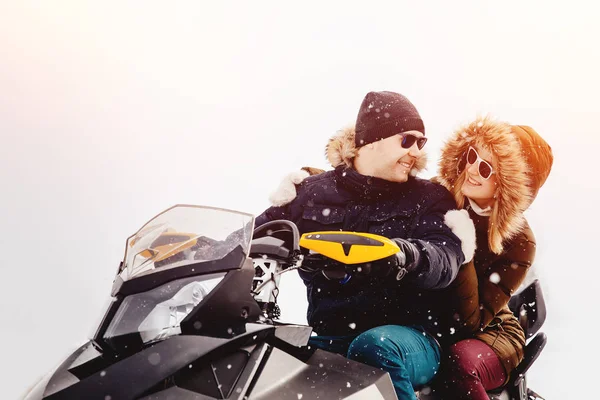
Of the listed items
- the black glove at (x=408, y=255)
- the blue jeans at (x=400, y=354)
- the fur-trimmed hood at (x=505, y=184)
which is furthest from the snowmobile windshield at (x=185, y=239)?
the fur-trimmed hood at (x=505, y=184)

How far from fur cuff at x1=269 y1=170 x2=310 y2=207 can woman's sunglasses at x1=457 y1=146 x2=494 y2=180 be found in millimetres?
784

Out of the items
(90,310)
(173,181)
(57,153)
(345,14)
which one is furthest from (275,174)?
(345,14)

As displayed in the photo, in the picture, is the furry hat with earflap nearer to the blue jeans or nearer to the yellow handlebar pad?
the blue jeans

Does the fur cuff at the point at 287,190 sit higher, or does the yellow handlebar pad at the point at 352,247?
the yellow handlebar pad at the point at 352,247

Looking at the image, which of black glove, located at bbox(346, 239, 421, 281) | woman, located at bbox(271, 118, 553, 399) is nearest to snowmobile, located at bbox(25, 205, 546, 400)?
black glove, located at bbox(346, 239, 421, 281)

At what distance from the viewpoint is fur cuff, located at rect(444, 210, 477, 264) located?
2195 millimetres

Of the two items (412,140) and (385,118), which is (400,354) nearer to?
(412,140)

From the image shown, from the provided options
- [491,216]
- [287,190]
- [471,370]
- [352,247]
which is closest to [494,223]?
[491,216]

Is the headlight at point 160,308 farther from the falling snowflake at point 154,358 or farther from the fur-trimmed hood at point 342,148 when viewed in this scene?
the fur-trimmed hood at point 342,148

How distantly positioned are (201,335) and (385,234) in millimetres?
1179

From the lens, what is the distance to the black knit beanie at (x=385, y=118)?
2771 mm

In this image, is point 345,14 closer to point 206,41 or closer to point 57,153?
point 206,41

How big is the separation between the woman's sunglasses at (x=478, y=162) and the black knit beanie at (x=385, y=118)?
0.25 metres

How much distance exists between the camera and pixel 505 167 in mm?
2703
